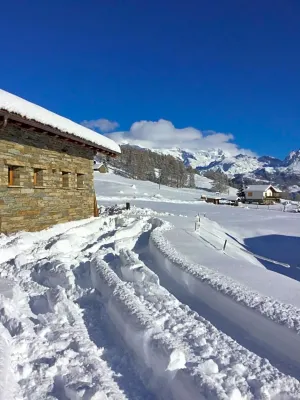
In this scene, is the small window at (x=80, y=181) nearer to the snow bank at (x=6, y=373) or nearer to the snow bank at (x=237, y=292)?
the snow bank at (x=237, y=292)

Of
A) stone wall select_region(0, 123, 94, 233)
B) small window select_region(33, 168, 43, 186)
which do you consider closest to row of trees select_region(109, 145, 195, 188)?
stone wall select_region(0, 123, 94, 233)

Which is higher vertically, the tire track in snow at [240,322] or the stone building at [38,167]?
the stone building at [38,167]

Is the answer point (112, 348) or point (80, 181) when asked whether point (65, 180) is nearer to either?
point (80, 181)

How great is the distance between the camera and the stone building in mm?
9773

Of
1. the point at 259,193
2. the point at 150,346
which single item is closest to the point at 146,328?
the point at 150,346

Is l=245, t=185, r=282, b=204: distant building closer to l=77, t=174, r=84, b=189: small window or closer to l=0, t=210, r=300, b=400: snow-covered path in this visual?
l=77, t=174, r=84, b=189: small window

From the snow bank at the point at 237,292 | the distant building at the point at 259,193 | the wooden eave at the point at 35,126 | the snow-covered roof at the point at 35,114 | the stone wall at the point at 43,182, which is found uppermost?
the snow-covered roof at the point at 35,114

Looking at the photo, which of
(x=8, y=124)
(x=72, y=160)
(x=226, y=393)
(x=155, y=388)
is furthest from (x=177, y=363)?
(x=72, y=160)

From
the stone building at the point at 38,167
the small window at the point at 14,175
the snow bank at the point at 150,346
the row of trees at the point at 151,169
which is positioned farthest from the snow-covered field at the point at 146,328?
the row of trees at the point at 151,169

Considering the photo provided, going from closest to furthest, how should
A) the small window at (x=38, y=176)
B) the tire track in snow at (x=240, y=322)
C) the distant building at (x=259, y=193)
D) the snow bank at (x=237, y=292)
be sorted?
1. the tire track in snow at (x=240, y=322)
2. the snow bank at (x=237, y=292)
3. the small window at (x=38, y=176)
4. the distant building at (x=259, y=193)

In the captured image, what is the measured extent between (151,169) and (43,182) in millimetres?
96145

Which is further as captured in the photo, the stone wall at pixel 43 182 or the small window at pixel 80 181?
the small window at pixel 80 181

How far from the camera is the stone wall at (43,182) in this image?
32.6 feet

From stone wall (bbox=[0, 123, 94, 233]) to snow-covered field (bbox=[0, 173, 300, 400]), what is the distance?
1.97 m
